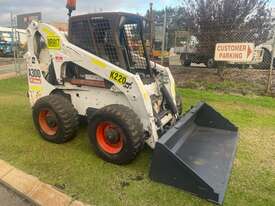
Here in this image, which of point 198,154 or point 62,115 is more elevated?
point 62,115

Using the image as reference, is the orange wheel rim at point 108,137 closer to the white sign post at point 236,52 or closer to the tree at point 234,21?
the white sign post at point 236,52

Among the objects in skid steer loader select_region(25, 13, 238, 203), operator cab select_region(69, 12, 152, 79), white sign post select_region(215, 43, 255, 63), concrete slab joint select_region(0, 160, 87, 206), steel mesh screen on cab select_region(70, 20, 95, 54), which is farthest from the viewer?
white sign post select_region(215, 43, 255, 63)

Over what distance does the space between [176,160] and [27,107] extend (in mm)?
4383

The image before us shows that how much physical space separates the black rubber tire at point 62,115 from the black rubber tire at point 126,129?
0.58 meters

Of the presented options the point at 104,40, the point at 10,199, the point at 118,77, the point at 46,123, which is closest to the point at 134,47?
the point at 104,40

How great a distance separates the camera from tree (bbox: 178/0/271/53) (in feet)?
28.7

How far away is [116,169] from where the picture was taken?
3.21 metres

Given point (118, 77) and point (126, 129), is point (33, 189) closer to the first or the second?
point (126, 129)

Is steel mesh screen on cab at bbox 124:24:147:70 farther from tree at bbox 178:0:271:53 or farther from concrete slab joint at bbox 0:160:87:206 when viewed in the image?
tree at bbox 178:0:271:53

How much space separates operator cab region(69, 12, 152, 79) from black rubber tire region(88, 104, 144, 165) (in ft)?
2.25

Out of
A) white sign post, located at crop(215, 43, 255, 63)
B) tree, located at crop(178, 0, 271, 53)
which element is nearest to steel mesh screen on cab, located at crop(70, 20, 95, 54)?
white sign post, located at crop(215, 43, 255, 63)

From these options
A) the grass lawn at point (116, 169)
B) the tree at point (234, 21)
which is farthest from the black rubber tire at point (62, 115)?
the tree at point (234, 21)

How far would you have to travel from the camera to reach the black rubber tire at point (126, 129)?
3.07 m

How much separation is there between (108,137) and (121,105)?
44cm
